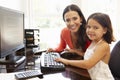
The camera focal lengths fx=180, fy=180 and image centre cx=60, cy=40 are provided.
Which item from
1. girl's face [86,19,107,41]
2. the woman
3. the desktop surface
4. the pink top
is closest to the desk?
the desktop surface

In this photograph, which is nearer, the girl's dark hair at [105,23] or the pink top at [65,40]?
the girl's dark hair at [105,23]

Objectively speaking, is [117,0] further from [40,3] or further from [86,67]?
[86,67]

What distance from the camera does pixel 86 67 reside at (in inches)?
48.9

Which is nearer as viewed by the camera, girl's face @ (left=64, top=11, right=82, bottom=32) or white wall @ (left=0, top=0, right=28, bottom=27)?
girl's face @ (left=64, top=11, right=82, bottom=32)

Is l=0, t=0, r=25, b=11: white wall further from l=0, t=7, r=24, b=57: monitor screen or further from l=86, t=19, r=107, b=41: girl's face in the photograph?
l=86, t=19, r=107, b=41: girl's face

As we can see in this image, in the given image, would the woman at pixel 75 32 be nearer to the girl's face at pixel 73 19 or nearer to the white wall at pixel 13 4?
the girl's face at pixel 73 19

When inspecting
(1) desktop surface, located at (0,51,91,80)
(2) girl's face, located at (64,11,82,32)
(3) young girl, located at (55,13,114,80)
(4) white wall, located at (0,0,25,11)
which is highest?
(4) white wall, located at (0,0,25,11)

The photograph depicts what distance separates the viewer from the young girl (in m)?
1.23

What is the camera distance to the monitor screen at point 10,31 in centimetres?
120

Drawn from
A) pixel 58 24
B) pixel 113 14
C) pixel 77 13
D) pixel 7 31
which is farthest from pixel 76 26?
pixel 113 14

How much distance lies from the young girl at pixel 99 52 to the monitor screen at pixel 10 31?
1.27ft

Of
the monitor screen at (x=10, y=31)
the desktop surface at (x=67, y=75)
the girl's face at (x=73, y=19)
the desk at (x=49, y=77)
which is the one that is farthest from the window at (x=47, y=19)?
the desk at (x=49, y=77)

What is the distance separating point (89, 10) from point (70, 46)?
1.09 metres

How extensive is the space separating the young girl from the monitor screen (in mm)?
386
